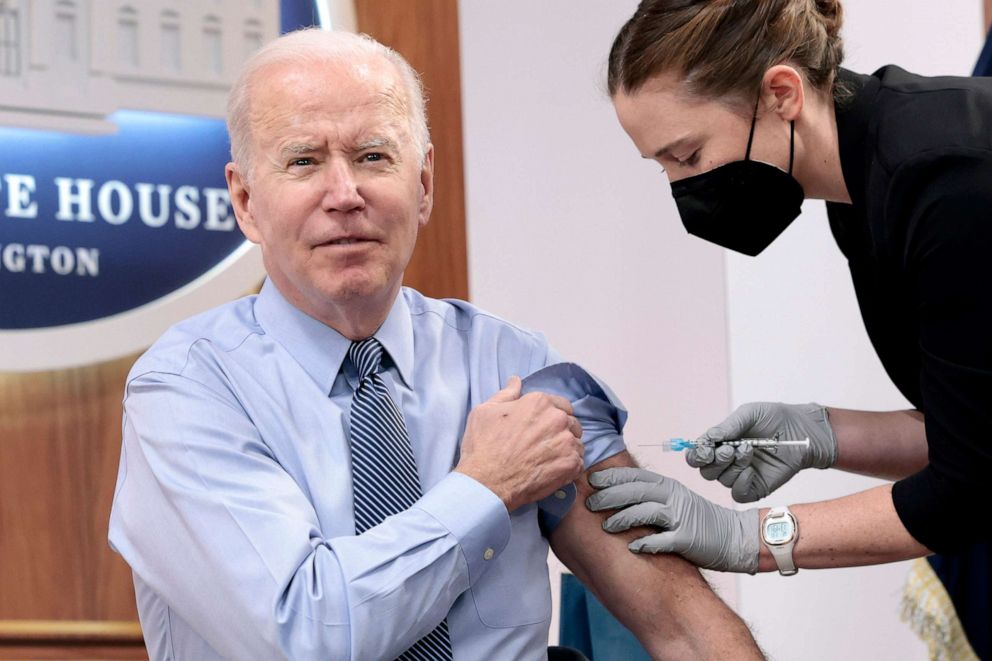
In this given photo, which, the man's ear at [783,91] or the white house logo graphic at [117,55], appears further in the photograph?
the white house logo graphic at [117,55]

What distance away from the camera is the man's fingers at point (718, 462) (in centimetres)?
205

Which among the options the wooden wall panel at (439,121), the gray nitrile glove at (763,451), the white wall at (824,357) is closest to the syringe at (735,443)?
the gray nitrile glove at (763,451)

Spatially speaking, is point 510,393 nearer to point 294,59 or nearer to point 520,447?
point 520,447

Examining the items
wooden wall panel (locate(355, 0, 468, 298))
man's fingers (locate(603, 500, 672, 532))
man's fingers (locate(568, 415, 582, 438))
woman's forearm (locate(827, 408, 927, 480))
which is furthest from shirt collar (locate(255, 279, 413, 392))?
wooden wall panel (locate(355, 0, 468, 298))

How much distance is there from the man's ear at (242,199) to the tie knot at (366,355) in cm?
21

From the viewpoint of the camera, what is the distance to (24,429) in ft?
8.57

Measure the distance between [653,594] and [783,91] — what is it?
0.77 metres

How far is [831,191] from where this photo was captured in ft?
6.39

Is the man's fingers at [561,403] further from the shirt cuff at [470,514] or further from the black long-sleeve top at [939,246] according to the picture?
the black long-sleeve top at [939,246]

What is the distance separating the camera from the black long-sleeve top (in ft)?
5.37

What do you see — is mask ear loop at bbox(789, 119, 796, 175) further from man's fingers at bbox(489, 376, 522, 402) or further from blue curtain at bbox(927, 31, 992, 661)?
blue curtain at bbox(927, 31, 992, 661)

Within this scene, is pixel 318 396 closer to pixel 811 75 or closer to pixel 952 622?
pixel 811 75

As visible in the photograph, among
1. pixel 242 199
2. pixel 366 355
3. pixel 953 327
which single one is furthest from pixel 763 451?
pixel 242 199

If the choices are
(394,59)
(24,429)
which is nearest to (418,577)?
(394,59)
